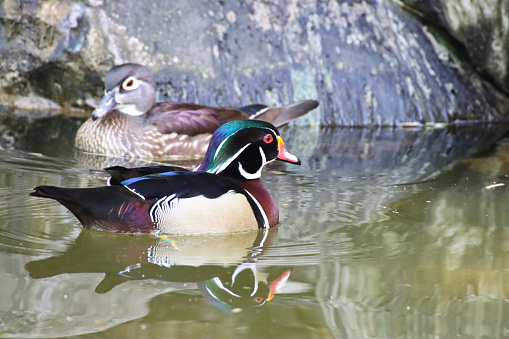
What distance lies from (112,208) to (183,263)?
0.67 metres

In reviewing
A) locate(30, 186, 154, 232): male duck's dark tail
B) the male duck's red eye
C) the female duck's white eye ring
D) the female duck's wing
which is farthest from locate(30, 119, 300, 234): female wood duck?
the female duck's white eye ring

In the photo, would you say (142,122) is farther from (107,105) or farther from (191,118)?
(191,118)

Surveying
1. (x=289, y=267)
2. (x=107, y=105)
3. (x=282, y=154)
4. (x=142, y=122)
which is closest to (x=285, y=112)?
(x=142, y=122)

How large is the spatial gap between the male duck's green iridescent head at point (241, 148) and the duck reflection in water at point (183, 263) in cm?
51

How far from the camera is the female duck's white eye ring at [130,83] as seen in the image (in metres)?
7.49

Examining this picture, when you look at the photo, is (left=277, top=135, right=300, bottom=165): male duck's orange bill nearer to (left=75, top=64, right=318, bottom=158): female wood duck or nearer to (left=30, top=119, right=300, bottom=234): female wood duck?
(left=30, top=119, right=300, bottom=234): female wood duck

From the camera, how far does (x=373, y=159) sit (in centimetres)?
743

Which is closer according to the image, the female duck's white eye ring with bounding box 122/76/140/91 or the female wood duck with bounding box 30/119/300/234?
the female wood duck with bounding box 30/119/300/234

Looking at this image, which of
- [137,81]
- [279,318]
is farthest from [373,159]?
[279,318]

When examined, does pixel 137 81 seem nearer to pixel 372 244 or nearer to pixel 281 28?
pixel 281 28

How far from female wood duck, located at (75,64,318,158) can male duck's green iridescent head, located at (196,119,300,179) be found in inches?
94.8

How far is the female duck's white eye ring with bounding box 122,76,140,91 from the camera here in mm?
7492

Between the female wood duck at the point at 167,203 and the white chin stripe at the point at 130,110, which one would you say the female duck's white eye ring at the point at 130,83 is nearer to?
the white chin stripe at the point at 130,110

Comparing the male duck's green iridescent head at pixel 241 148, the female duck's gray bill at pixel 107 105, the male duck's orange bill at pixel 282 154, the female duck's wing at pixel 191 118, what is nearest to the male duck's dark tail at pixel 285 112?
the female duck's wing at pixel 191 118
